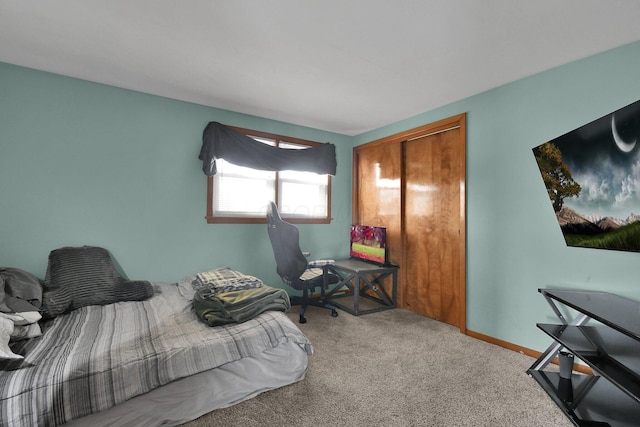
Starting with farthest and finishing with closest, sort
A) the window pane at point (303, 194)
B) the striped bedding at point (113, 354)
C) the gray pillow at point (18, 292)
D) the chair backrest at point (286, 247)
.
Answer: the window pane at point (303, 194) → the chair backrest at point (286, 247) → the gray pillow at point (18, 292) → the striped bedding at point (113, 354)

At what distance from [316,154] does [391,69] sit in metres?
1.83

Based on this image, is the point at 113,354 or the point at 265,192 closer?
the point at 113,354

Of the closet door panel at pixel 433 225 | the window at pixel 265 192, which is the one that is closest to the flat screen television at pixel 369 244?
the closet door panel at pixel 433 225

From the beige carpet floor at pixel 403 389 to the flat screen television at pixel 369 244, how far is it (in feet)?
3.52

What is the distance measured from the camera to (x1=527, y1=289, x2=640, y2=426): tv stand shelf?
1551 mm

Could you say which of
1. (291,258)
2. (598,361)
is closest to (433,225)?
(291,258)

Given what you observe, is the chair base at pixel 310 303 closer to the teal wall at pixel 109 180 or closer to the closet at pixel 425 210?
the teal wall at pixel 109 180

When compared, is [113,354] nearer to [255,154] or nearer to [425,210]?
[255,154]

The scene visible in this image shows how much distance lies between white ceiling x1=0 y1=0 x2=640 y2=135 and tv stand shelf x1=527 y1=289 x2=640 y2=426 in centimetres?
183

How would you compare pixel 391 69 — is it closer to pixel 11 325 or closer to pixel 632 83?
pixel 632 83

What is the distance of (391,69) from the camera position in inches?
99.9

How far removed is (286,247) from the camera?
313 cm

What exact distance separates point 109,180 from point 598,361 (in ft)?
13.5

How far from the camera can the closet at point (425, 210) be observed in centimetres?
319
